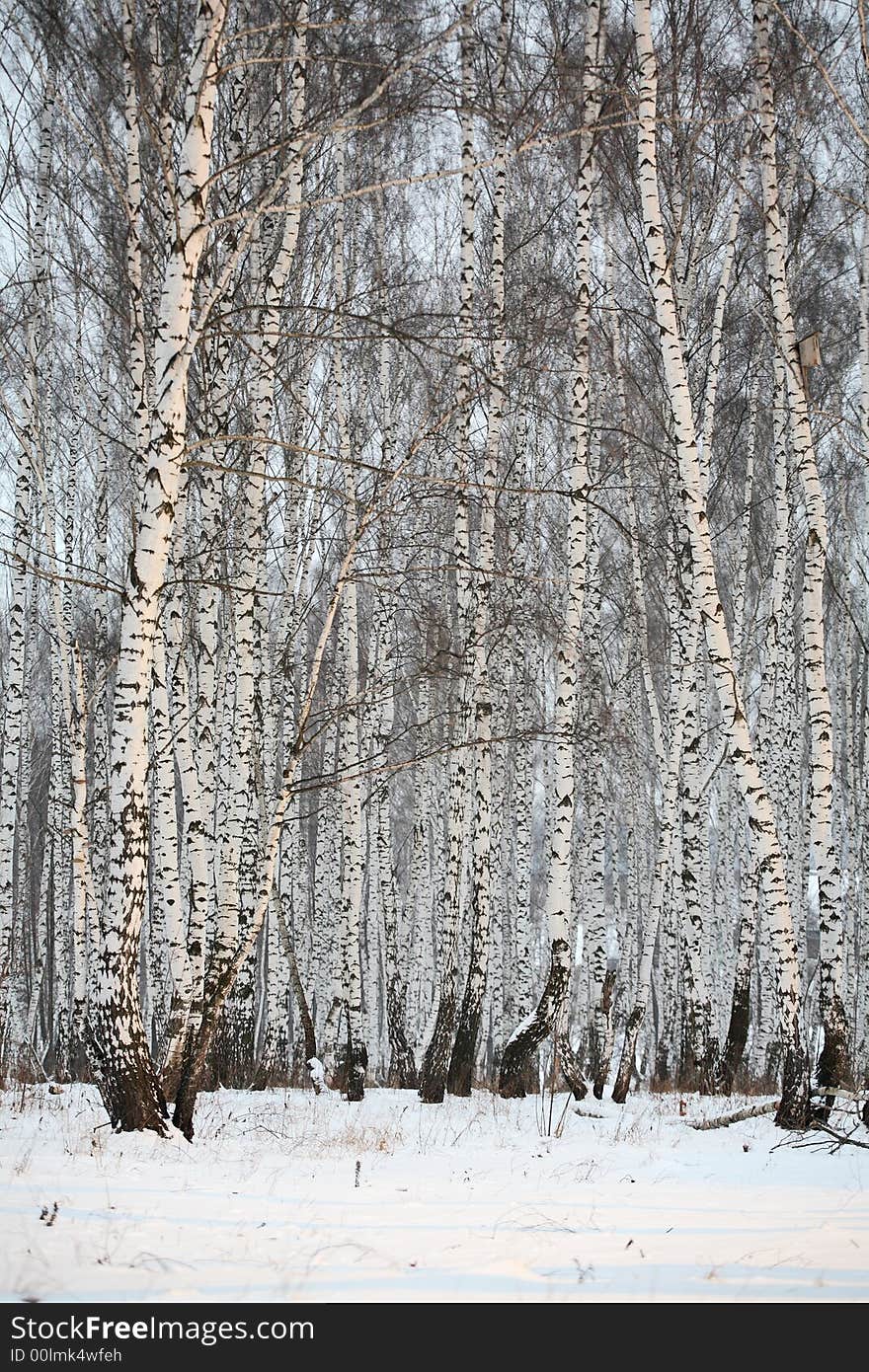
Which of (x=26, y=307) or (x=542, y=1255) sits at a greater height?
(x=26, y=307)

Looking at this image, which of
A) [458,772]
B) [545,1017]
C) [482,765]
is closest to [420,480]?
[482,765]

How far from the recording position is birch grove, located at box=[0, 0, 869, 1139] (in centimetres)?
662

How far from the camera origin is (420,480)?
6277mm

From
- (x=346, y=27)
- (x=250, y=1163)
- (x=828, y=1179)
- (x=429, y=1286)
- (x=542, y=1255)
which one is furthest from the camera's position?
(x=346, y=27)

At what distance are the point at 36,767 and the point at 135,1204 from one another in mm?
24593

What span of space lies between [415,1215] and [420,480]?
13.0ft

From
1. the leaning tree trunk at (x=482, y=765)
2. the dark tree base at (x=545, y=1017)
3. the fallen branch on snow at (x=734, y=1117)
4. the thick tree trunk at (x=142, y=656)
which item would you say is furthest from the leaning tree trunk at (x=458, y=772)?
the thick tree trunk at (x=142, y=656)

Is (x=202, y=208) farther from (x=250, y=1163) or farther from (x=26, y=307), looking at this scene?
(x=26, y=307)

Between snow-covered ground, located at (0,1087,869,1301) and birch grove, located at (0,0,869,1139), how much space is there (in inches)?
33.0

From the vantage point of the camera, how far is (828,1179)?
6078mm

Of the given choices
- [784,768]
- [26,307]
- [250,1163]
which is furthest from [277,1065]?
[26,307]

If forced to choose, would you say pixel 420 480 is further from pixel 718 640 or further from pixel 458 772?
pixel 458 772

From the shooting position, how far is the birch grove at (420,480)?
261 inches

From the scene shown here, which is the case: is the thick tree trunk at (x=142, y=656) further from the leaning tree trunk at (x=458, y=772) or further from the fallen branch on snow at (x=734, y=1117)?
the fallen branch on snow at (x=734, y=1117)
